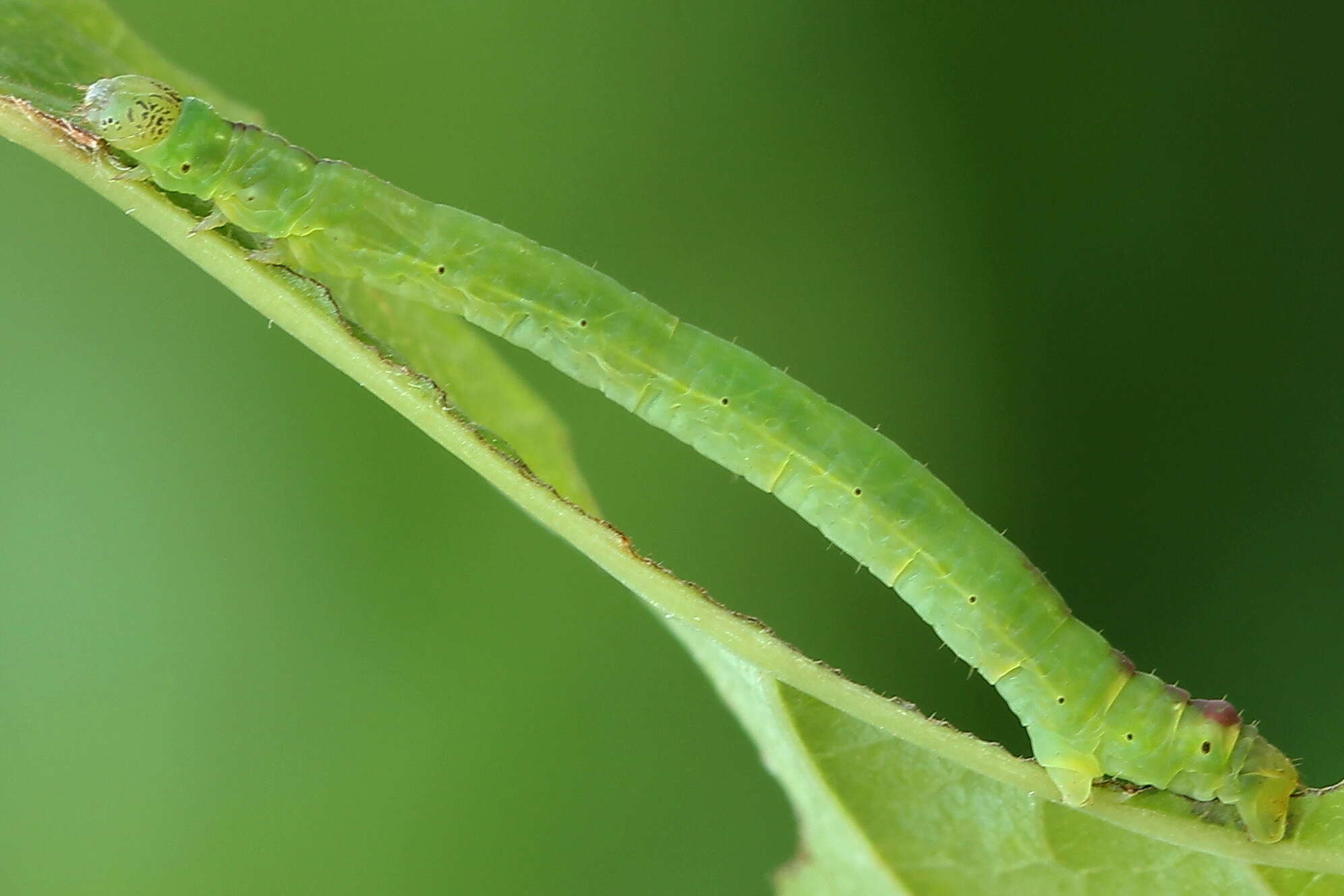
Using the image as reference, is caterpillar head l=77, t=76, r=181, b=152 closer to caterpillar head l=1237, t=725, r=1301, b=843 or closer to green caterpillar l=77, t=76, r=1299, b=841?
green caterpillar l=77, t=76, r=1299, b=841

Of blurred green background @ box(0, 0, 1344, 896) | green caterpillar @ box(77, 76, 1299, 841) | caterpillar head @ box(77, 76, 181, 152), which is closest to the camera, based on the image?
caterpillar head @ box(77, 76, 181, 152)

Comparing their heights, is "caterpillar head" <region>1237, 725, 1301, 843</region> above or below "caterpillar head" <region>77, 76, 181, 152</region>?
below

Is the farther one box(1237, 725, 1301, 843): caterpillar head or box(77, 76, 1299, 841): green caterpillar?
box(77, 76, 1299, 841): green caterpillar

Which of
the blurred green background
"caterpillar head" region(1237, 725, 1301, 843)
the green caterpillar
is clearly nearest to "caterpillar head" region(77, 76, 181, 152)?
the green caterpillar

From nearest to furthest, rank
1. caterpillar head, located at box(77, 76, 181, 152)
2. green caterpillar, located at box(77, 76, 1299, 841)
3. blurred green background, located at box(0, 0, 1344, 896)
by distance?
caterpillar head, located at box(77, 76, 181, 152) → green caterpillar, located at box(77, 76, 1299, 841) → blurred green background, located at box(0, 0, 1344, 896)

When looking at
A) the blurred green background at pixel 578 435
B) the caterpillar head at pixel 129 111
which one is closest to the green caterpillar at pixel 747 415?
the caterpillar head at pixel 129 111

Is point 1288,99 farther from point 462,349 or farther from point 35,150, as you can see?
point 35,150

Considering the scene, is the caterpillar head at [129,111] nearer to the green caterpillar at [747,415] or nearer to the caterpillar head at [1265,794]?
the green caterpillar at [747,415]

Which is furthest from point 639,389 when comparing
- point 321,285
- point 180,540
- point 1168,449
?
point 180,540

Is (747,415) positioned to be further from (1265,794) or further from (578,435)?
(578,435)
